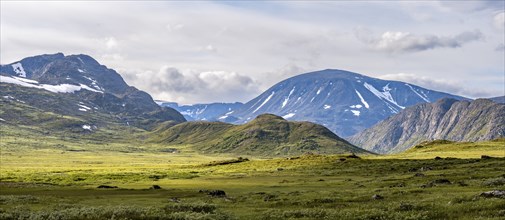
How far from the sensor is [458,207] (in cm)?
3744

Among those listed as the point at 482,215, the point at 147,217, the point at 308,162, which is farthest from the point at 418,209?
the point at 308,162

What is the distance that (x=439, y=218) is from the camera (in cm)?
3456

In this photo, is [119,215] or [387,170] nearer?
[119,215]

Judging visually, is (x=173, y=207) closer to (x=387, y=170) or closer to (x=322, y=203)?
(x=322, y=203)

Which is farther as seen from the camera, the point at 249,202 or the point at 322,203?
the point at 249,202

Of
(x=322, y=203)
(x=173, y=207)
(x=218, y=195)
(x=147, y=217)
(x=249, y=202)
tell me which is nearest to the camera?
(x=147, y=217)

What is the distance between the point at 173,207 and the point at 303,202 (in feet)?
46.5

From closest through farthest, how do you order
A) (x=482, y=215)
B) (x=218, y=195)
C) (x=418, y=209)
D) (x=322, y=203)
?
(x=482, y=215)
(x=418, y=209)
(x=322, y=203)
(x=218, y=195)

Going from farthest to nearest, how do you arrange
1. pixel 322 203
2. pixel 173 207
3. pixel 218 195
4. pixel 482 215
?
pixel 218 195 → pixel 322 203 → pixel 173 207 → pixel 482 215

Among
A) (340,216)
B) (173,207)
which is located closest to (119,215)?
(173,207)

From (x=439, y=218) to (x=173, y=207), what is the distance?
82.0ft

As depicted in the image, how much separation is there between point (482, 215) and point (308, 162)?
142 m

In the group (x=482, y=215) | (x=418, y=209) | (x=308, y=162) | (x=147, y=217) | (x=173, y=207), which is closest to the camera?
(x=482, y=215)

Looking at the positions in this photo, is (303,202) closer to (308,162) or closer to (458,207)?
(458,207)
